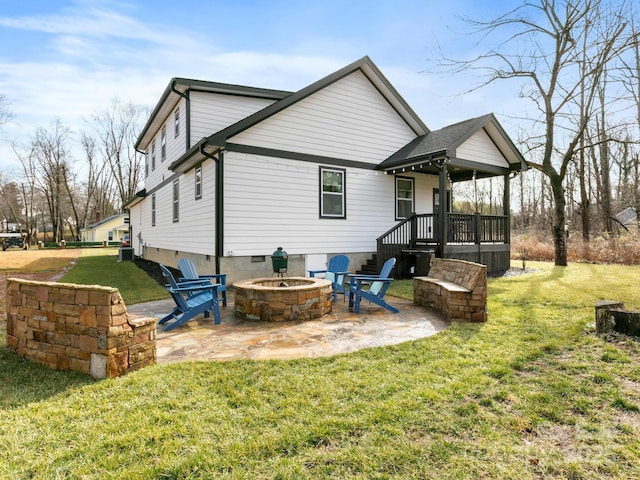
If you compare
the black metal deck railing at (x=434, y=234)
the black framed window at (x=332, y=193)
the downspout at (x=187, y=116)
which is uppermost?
the downspout at (x=187, y=116)

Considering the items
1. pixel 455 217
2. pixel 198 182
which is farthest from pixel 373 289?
pixel 198 182

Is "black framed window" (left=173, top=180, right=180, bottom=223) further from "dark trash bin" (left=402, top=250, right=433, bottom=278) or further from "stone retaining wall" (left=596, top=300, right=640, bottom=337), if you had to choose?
"stone retaining wall" (left=596, top=300, right=640, bottom=337)

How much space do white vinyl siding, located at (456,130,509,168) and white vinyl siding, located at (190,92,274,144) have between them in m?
6.74

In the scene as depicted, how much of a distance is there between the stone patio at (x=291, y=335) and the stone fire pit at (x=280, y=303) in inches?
6.2

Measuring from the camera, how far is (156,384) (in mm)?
3283

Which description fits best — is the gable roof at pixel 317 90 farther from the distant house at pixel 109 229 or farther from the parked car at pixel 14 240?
the distant house at pixel 109 229

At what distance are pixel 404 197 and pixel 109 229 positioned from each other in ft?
137

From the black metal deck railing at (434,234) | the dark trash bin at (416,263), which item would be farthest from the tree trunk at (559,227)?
the dark trash bin at (416,263)

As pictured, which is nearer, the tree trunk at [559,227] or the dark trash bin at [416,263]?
the dark trash bin at [416,263]

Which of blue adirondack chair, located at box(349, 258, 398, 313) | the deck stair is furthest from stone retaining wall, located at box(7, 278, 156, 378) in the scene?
the deck stair

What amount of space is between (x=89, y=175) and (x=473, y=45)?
1860 inches

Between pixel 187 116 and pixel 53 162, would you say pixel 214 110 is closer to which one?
pixel 187 116

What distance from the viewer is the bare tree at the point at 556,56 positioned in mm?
13203

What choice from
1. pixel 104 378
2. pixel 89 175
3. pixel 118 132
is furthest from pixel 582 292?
Answer: pixel 89 175
